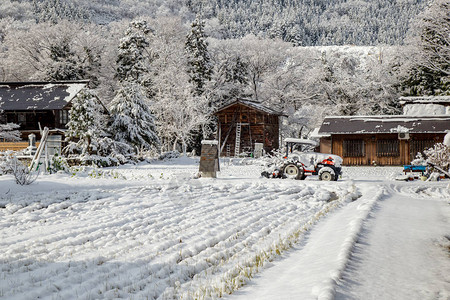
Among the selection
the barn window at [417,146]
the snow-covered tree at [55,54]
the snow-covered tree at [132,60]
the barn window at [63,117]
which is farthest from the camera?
the snow-covered tree at [55,54]

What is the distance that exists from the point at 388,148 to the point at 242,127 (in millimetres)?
16253

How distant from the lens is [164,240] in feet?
22.4

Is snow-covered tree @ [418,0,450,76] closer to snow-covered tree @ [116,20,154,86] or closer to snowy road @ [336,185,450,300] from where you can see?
snowy road @ [336,185,450,300]

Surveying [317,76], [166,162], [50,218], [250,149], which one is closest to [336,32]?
[317,76]

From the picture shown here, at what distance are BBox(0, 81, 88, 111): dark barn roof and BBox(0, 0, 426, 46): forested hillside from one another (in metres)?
45.4

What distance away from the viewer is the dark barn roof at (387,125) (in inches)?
1130

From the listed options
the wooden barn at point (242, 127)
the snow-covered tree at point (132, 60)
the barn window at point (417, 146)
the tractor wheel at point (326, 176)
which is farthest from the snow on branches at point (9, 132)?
the barn window at point (417, 146)

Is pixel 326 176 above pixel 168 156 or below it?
below

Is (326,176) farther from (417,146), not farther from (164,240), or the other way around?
(417,146)

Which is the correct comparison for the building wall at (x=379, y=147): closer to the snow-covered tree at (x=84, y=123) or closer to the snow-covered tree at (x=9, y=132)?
the snow-covered tree at (x=84, y=123)

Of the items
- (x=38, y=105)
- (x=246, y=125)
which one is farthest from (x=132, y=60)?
(x=246, y=125)

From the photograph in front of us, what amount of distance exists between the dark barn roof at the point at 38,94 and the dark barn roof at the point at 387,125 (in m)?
24.2

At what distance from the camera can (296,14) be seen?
128 m

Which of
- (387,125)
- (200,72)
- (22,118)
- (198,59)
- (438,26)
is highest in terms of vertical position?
(198,59)
